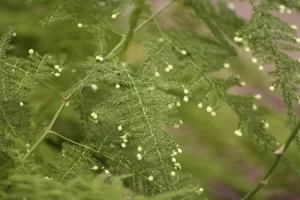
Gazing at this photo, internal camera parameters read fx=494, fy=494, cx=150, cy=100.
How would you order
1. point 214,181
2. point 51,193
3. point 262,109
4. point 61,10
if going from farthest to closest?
point 214,181 < point 262,109 < point 61,10 < point 51,193

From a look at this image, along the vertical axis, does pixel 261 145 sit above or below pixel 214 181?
above

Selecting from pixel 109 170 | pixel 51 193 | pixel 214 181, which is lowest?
pixel 214 181

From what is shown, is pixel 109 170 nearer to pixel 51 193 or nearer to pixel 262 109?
pixel 51 193

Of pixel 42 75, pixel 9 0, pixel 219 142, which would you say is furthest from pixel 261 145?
pixel 9 0

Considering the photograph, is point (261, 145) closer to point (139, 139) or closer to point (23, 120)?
point (139, 139)

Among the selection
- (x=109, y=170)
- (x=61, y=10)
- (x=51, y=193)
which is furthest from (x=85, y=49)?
(x=51, y=193)

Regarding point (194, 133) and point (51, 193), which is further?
point (194, 133)

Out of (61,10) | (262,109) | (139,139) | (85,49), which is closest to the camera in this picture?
(139,139)
